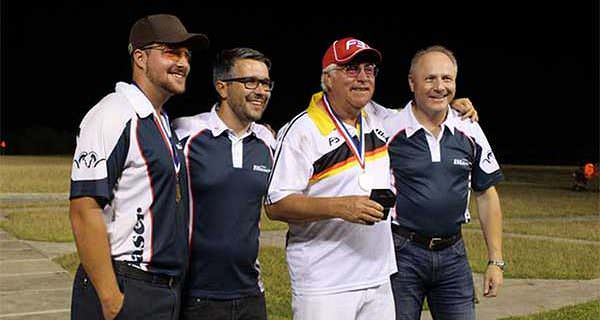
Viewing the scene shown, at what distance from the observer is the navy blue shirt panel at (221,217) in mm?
3826

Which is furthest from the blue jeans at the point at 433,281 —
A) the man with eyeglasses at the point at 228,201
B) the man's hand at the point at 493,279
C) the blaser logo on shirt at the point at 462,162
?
the man with eyeglasses at the point at 228,201

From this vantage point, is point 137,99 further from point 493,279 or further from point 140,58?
point 493,279

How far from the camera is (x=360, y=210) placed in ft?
11.5

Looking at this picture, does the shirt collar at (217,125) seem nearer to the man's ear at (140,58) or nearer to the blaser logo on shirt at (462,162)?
the man's ear at (140,58)

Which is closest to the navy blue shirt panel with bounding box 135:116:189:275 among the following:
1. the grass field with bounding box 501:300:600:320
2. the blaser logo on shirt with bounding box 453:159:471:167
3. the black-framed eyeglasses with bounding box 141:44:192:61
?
the black-framed eyeglasses with bounding box 141:44:192:61

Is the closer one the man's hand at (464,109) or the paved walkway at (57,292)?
the man's hand at (464,109)

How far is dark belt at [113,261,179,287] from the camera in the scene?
10.6 ft

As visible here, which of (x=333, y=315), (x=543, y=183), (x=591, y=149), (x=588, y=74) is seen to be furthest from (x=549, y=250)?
(x=588, y=74)

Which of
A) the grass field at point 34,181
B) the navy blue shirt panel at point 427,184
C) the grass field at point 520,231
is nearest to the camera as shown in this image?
the navy blue shirt panel at point 427,184

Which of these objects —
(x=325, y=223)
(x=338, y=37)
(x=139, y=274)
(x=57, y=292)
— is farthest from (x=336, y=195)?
(x=338, y=37)

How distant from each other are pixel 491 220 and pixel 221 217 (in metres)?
1.69

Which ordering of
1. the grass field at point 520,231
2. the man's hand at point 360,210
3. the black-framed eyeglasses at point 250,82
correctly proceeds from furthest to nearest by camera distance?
the grass field at point 520,231, the black-framed eyeglasses at point 250,82, the man's hand at point 360,210

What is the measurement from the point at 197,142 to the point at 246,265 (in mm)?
645

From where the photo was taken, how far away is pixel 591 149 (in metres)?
40.4
